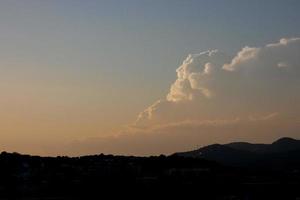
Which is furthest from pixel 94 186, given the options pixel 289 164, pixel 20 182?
pixel 289 164

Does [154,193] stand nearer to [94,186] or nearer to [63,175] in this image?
[94,186]

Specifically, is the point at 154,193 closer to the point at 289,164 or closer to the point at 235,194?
the point at 235,194

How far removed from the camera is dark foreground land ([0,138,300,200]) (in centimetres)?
7062

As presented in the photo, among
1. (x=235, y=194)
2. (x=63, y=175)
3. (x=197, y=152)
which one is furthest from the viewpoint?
(x=197, y=152)

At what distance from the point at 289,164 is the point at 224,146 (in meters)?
54.3

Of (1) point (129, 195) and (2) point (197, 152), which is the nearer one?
(1) point (129, 195)

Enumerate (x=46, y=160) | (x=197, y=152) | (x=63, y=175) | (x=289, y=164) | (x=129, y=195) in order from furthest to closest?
1. (x=197, y=152)
2. (x=289, y=164)
3. (x=46, y=160)
4. (x=63, y=175)
5. (x=129, y=195)

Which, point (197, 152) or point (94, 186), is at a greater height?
point (197, 152)

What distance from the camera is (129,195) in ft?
227

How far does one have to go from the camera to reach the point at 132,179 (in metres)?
81.0

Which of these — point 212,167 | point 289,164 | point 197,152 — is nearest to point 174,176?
point 212,167

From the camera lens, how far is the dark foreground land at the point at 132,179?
232 ft

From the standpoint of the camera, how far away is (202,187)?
76688mm

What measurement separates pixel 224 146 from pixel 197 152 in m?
8.20
